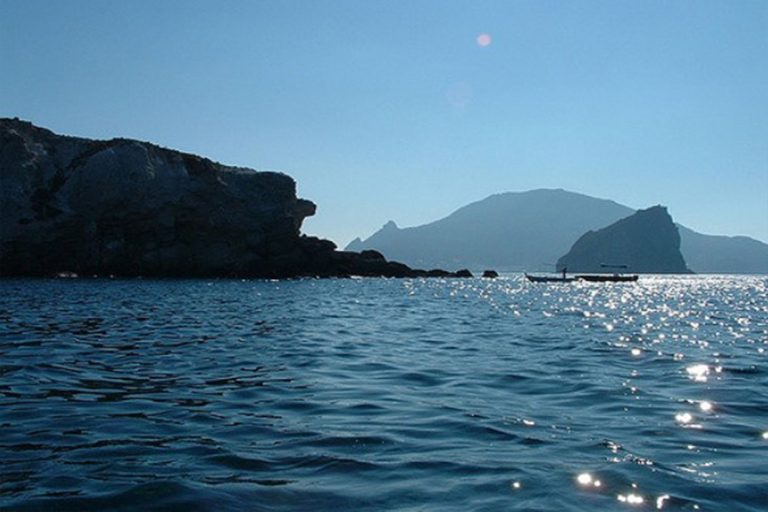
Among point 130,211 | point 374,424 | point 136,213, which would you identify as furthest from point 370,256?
point 374,424

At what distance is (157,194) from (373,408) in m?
88.9

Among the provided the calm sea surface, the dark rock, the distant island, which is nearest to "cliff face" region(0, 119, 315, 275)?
the distant island

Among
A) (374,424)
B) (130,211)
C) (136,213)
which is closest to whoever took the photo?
(374,424)

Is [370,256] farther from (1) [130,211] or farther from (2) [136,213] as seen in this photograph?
(1) [130,211]

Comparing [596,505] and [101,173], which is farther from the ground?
[101,173]

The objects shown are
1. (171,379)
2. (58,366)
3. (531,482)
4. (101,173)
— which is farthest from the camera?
(101,173)

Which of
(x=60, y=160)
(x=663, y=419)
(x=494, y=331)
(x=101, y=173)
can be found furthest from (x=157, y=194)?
(x=663, y=419)

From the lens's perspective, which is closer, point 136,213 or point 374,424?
point 374,424

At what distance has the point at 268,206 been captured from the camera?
4053 inches

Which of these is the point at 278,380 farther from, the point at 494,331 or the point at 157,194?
the point at 157,194

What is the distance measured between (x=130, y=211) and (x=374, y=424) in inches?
3542

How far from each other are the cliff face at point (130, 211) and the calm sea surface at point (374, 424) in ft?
243

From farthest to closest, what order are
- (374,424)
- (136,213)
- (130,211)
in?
(136,213) < (130,211) < (374,424)

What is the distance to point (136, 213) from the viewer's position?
90.9 m
